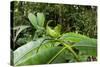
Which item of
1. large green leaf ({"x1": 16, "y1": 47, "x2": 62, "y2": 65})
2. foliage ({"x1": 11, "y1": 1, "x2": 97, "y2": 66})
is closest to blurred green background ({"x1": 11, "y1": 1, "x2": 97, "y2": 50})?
foliage ({"x1": 11, "y1": 1, "x2": 97, "y2": 66})

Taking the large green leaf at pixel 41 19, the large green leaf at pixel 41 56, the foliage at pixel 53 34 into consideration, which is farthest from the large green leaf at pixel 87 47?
the large green leaf at pixel 41 19

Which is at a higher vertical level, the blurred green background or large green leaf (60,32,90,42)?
the blurred green background

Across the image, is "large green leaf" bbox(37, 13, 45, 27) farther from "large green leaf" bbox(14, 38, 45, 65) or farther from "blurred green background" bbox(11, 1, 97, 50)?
"large green leaf" bbox(14, 38, 45, 65)

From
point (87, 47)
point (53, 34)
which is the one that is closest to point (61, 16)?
point (53, 34)

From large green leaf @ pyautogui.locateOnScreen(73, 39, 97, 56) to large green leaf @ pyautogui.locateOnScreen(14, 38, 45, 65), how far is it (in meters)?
0.39

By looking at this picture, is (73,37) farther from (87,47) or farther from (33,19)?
(33,19)

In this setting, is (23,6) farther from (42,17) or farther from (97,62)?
(97,62)

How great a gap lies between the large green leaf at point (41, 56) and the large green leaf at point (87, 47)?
206mm

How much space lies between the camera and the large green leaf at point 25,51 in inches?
62.5

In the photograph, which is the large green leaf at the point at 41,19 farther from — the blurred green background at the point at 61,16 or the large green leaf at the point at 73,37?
the large green leaf at the point at 73,37

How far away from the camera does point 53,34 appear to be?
1713mm

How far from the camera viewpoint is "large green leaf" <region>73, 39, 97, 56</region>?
1796 millimetres

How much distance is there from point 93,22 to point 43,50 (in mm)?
568

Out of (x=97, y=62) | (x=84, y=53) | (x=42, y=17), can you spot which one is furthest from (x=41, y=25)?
(x=97, y=62)
